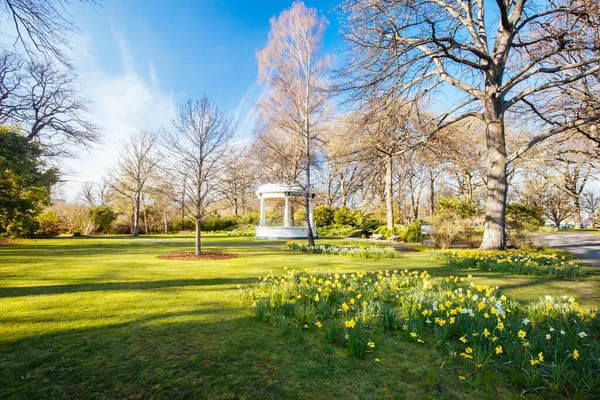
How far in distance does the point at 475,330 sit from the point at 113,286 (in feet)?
19.3

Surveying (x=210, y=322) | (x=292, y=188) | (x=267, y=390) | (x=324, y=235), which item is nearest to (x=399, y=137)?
(x=210, y=322)

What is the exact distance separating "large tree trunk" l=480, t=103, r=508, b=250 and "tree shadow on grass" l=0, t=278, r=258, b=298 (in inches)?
353

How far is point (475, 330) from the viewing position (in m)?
2.99

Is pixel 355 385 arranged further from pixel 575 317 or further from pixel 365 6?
pixel 365 6

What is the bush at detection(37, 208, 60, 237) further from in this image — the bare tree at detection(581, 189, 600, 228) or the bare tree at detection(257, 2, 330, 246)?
the bare tree at detection(581, 189, 600, 228)

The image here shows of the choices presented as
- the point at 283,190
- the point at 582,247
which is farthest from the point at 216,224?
the point at 582,247

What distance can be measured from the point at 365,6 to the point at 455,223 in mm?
9483

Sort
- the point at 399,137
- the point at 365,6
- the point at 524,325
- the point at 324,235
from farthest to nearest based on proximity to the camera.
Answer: the point at 324,235 → the point at 399,137 → the point at 365,6 → the point at 524,325

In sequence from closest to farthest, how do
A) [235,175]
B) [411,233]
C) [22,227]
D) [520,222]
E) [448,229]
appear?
[448,229], [520,222], [22,227], [411,233], [235,175]

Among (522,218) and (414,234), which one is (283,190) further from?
(522,218)

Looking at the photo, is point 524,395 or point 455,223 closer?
point 524,395

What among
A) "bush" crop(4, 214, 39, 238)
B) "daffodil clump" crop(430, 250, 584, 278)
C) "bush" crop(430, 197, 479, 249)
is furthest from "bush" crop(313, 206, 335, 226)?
"bush" crop(4, 214, 39, 238)

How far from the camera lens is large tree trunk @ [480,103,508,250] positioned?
10.4m

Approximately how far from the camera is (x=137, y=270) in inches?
289
